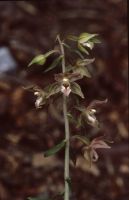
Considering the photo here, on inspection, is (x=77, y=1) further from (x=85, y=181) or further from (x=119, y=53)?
(x=85, y=181)

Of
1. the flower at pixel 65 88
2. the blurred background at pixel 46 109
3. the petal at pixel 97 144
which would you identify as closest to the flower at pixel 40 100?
the flower at pixel 65 88

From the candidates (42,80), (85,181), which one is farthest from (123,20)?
(85,181)

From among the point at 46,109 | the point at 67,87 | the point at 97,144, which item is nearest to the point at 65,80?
the point at 67,87

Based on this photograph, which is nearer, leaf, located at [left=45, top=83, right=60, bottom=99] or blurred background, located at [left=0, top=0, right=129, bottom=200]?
leaf, located at [left=45, top=83, right=60, bottom=99]

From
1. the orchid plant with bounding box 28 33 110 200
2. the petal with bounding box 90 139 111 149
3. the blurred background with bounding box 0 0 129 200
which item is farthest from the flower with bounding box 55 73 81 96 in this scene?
the blurred background with bounding box 0 0 129 200

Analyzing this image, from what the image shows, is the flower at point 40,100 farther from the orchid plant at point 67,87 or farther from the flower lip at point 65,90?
the flower lip at point 65,90

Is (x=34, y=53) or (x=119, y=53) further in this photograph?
(x=119, y=53)

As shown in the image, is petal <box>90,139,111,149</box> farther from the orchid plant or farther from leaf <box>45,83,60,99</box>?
leaf <box>45,83,60,99</box>

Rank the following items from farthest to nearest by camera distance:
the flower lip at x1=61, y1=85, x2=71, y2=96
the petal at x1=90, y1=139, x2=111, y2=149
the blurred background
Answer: the blurred background < the petal at x1=90, y1=139, x2=111, y2=149 < the flower lip at x1=61, y1=85, x2=71, y2=96
